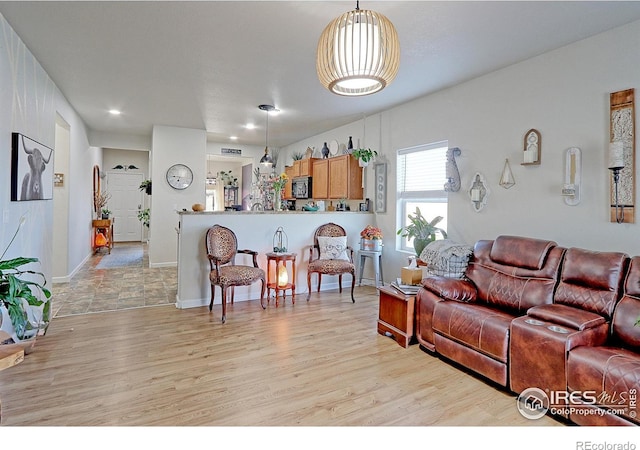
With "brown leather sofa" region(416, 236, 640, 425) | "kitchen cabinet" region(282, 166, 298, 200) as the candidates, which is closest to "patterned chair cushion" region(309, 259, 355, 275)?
"brown leather sofa" region(416, 236, 640, 425)

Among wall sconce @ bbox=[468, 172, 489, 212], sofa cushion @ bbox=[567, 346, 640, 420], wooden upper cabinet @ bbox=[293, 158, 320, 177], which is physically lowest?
sofa cushion @ bbox=[567, 346, 640, 420]

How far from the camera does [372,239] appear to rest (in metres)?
5.19

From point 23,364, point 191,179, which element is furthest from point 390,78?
point 191,179

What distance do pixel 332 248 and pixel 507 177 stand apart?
2332 millimetres

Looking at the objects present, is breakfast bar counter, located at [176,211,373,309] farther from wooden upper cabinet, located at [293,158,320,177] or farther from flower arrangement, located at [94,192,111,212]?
flower arrangement, located at [94,192,111,212]

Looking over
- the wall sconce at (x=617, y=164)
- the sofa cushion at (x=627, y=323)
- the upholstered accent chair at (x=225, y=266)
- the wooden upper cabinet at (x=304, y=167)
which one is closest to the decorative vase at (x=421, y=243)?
the wall sconce at (x=617, y=164)

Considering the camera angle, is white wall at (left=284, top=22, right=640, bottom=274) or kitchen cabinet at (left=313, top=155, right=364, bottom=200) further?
kitchen cabinet at (left=313, top=155, right=364, bottom=200)

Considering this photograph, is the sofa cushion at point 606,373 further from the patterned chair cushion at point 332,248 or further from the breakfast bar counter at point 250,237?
the breakfast bar counter at point 250,237

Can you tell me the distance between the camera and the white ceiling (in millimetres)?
2609

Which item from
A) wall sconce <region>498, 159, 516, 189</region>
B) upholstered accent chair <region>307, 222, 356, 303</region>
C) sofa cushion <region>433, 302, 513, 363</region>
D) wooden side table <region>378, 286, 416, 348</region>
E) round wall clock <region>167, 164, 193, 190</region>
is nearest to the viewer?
sofa cushion <region>433, 302, 513, 363</region>

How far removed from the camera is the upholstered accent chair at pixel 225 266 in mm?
3977

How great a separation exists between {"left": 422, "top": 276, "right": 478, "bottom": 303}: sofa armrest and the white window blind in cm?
167

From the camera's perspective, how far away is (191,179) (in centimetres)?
712

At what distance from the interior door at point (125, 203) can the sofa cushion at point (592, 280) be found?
10532mm
